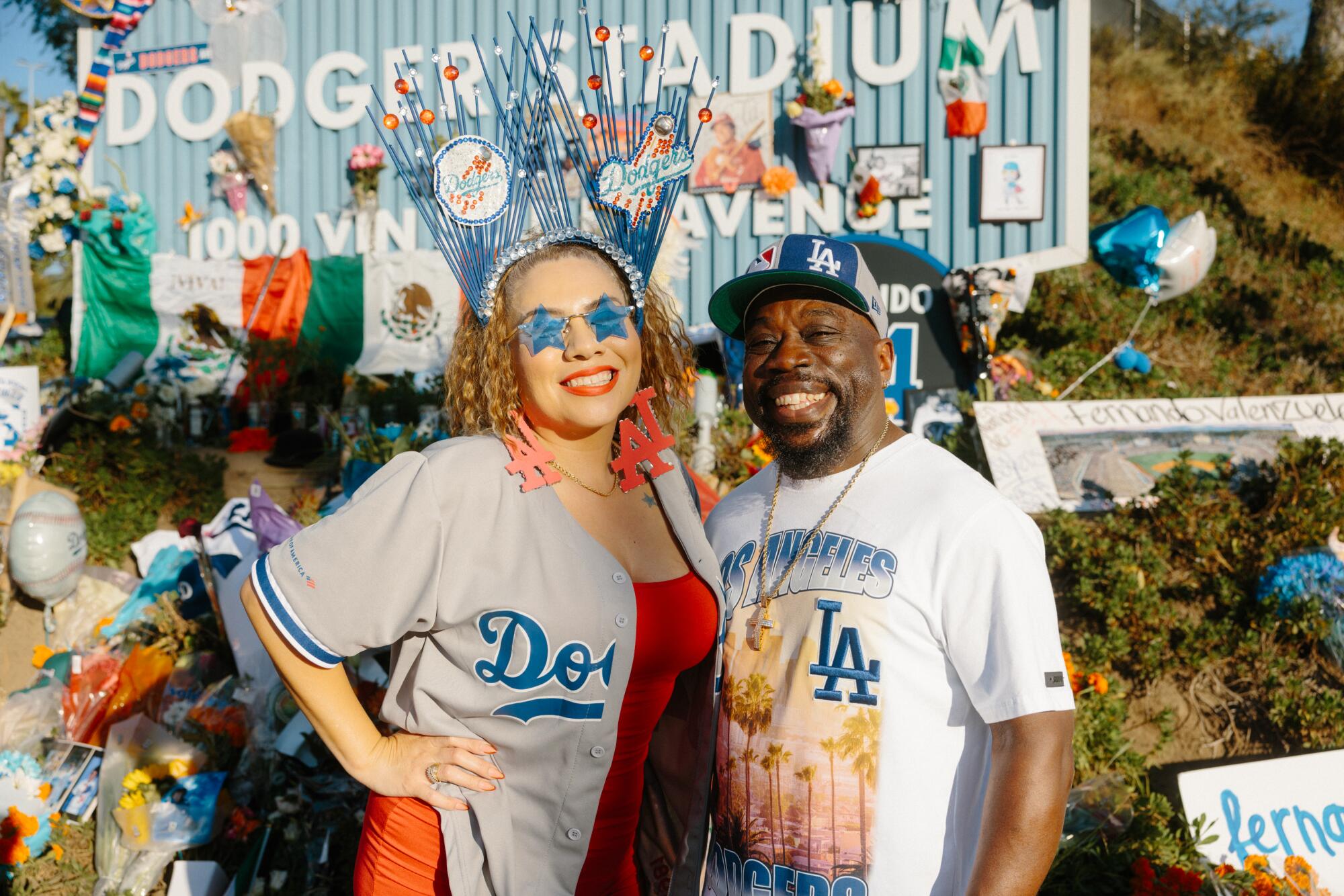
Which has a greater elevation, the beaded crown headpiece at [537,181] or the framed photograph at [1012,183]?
the framed photograph at [1012,183]

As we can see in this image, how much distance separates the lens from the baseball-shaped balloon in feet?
18.4

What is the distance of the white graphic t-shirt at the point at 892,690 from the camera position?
1.74 metres

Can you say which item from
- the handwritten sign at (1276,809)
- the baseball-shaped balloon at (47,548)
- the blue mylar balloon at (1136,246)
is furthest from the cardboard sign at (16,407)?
the blue mylar balloon at (1136,246)

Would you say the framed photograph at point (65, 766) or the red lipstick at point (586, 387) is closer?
the red lipstick at point (586, 387)

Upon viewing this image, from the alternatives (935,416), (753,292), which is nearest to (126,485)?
(935,416)

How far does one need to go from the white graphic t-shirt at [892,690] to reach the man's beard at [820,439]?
15 centimetres

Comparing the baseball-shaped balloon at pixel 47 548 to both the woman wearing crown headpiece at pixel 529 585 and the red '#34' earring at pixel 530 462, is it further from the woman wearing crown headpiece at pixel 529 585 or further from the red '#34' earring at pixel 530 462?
the red '#34' earring at pixel 530 462

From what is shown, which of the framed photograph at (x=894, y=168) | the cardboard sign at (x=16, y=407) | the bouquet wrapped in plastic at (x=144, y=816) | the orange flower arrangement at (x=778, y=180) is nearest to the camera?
the bouquet wrapped in plastic at (x=144, y=816)

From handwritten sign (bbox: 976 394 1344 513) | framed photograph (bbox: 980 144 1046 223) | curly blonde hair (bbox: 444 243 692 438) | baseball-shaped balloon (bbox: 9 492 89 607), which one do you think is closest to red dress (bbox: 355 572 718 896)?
curly blonde hair (bbox: 444 243 692 438)

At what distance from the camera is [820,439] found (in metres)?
2.03

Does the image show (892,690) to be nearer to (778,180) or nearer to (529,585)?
(529,585)

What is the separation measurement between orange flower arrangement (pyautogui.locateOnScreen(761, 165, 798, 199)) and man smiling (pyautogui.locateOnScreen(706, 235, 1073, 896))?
616cm

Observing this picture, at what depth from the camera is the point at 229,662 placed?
4.78 m

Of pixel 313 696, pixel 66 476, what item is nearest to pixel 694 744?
pixel 313 696
